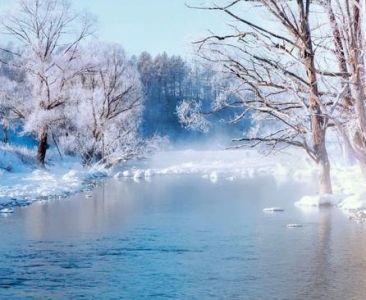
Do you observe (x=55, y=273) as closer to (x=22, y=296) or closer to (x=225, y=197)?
(x=22, y=296)

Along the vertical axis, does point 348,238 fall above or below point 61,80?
below

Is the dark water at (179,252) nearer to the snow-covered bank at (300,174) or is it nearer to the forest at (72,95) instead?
the snow-covered bank at (300,174)

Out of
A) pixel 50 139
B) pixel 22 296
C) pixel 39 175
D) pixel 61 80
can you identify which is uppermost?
pixel 61 80

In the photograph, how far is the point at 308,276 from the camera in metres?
9.02

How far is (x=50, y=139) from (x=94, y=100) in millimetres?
4370

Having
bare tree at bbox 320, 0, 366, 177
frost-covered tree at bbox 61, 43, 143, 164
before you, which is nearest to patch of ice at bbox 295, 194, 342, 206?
bare tree at bbox 320, 0, 366, 177

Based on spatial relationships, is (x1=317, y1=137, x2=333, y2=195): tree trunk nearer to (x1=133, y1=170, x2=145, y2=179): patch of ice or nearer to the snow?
the snow

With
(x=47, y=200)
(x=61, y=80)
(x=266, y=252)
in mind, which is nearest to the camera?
(x=266, y=252)

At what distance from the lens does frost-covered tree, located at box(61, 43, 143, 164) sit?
1348 inches

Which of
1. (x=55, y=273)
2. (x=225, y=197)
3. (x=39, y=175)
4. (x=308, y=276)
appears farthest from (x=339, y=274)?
(x=39, y=175)

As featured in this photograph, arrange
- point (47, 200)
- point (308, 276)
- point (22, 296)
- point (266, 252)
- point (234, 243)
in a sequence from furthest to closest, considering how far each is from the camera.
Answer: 1. point (47, 200)
2. point (234, 243)
3. point (266, 252)
4. point (308, 276)
5. point (22, 296)

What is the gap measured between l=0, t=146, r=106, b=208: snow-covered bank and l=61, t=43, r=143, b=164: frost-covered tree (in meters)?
1.89

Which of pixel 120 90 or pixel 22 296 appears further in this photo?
pixel 120 90

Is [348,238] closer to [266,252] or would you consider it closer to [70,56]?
[266,252]
